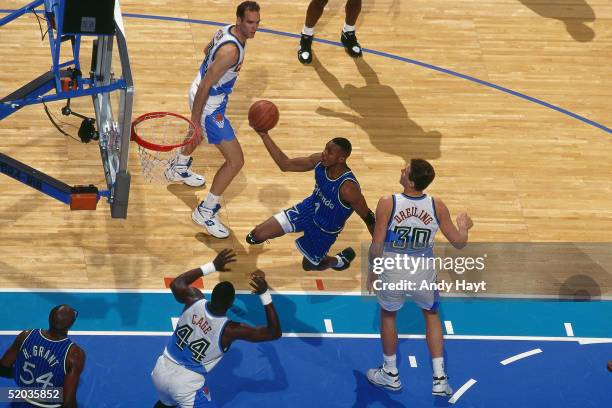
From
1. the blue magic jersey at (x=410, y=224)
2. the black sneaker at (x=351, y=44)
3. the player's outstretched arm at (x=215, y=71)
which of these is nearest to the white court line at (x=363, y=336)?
the blue magic jersey at (x=410, y=224)

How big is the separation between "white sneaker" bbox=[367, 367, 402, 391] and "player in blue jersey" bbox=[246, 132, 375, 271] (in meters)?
1.45

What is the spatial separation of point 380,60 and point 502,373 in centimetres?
556

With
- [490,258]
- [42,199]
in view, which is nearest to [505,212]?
[490,258]

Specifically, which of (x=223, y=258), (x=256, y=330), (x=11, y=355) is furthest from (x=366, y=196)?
(x=11, y=355)

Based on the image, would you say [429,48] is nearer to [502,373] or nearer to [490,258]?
[490,258]

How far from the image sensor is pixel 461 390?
10367 mm

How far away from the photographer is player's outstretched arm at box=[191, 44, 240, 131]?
11.1 metres

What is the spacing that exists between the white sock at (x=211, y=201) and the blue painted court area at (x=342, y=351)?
3.79ft

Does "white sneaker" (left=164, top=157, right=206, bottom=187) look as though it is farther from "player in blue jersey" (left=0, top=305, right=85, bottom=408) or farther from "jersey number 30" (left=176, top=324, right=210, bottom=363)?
"player in blue jersey" (left=0, top=305, right=85, bottom=408)


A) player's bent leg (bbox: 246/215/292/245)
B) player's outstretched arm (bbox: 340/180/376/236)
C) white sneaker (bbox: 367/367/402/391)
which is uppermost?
player's outstretched arm (bbox: 340/180/376/236)

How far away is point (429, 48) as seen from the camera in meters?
15.0

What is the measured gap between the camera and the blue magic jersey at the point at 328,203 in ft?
35.1

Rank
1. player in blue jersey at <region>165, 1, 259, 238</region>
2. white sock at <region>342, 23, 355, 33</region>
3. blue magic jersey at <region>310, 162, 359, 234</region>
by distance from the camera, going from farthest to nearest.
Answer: white sock at <region>342, 23, 355, 33</region>
player in blue jersey at <region>165, 1, 259, 238</region>
blue magic jersey at <region>310, 162, 359, 234</region>

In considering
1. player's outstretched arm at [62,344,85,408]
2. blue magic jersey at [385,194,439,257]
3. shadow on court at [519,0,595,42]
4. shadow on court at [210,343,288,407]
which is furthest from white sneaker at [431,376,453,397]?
shadow on court at [519,0,595,42]
